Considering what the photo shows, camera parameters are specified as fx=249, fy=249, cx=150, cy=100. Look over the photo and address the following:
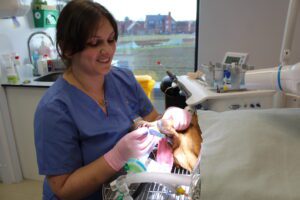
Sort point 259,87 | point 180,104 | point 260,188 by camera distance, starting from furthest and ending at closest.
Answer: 1. point 180,104
2. point 259,87
3. point 260,188

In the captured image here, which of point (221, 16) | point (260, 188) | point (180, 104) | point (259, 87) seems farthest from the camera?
point (221, 16)

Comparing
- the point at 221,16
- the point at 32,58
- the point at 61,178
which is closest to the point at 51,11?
the point at 32,58

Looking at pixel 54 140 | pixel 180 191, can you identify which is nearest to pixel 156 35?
pixel 54 140

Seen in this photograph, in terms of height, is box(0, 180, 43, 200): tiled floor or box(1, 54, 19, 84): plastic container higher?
box(1, 54, 19, 84): plastic container

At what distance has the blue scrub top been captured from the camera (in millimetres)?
869

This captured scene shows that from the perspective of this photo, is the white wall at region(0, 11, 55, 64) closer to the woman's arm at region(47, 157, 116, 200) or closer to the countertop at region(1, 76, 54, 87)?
the countertop at region(1, 76, 54, 87)

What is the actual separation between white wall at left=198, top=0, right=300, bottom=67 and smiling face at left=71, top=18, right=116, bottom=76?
4.24 ft

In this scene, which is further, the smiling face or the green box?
the green box

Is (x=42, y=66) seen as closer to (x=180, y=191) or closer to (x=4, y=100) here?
(x=4, y=100)

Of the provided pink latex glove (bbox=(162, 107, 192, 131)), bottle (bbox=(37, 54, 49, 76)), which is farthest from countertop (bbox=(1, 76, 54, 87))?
pink latex glove (bbox=(162, 107, 192, 131))

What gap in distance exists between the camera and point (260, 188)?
450 mm

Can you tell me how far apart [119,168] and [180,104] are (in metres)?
0.86

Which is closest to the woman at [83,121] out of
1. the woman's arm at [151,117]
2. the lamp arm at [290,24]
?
the woman's arm at [151,117]

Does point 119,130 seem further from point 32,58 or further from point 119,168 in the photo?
point 32,58
